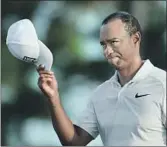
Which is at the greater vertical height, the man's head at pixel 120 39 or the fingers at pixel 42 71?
the man's head at pixel 120 39

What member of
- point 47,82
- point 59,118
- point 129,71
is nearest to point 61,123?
point 59,118

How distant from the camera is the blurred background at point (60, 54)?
217 cm

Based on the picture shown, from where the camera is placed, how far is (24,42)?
1656 millimetres

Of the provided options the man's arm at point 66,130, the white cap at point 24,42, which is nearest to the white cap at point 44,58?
the white cap at point 24,42

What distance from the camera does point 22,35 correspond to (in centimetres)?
166

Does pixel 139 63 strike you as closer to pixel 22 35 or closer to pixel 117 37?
pixel 117 37

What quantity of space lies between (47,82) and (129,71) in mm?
263

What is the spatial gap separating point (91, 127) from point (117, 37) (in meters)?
0.28

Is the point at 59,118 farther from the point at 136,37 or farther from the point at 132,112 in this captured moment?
the point at 136,37

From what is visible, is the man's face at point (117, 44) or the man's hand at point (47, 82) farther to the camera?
the man's face at point (117, 44)

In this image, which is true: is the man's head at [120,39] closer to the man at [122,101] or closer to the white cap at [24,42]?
the man at [122,101]

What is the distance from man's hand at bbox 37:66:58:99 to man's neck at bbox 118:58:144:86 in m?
0.23

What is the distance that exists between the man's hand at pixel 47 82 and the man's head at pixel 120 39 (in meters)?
0.20

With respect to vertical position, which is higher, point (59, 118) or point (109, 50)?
point (109, 50)
